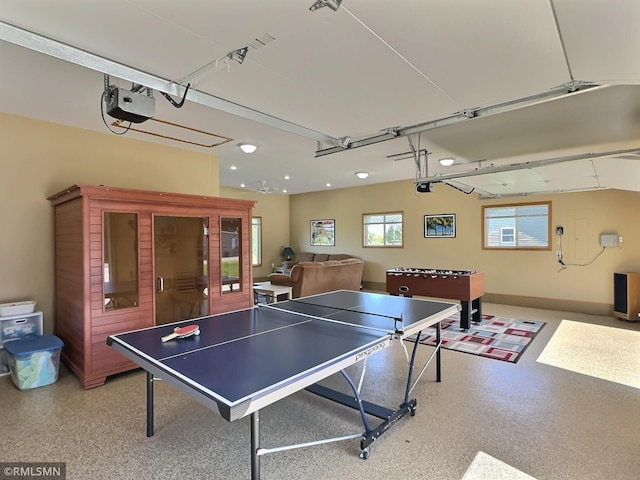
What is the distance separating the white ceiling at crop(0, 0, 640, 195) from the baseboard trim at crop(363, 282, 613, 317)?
124 inches

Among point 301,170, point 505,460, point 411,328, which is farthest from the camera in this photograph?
point 301,170

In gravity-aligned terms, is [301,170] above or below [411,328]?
above

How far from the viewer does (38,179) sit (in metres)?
3.99

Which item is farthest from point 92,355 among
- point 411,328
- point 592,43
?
point 592,43

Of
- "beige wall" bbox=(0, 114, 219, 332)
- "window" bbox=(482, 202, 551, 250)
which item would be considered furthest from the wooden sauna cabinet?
"window" bbox=(482, 202, 551, 250)

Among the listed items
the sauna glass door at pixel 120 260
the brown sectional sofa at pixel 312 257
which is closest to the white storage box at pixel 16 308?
the sauna glass door at pixel 120 260

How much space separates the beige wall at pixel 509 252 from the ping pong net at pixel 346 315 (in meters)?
5.52

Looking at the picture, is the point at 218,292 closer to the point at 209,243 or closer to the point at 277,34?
the point at 209,243

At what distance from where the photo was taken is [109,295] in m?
3.54

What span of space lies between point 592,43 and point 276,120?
245 centimetres

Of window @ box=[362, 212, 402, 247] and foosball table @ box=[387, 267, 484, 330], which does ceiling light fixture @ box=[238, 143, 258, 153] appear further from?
window @ box=[362, 212, 402, 247]

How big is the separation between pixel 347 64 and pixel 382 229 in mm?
7435

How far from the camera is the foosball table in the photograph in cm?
532

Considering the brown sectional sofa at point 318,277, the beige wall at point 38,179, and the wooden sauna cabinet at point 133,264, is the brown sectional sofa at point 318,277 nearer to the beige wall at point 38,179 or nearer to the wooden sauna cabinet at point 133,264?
the wooden sauna cabinet at point 133,264
